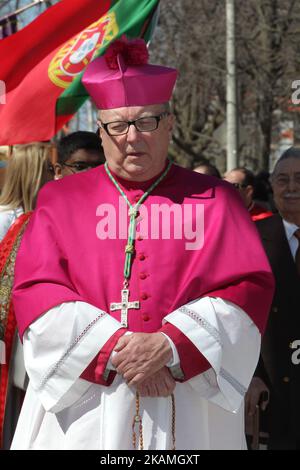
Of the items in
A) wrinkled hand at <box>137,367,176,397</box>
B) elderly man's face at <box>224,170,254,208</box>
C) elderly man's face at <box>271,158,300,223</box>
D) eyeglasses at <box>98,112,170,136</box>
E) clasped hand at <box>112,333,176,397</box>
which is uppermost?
elderly man's face at <box>224,170,254,208</box>

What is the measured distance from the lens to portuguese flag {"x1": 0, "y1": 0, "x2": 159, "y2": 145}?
673 cm

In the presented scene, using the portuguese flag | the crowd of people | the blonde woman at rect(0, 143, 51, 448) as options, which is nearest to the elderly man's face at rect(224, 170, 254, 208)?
the portuguese flag

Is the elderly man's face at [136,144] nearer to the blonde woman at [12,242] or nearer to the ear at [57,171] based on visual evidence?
the blonde woman at [12,242]

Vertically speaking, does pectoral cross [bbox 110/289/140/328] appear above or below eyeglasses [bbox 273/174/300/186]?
below

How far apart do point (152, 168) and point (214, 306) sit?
613mm

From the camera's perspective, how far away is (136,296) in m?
4.11

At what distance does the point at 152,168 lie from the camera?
13.8 feet

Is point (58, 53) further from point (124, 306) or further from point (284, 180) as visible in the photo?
point (124, 306)

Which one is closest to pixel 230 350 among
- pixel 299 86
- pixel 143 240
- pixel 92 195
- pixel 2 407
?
pixel 143 240

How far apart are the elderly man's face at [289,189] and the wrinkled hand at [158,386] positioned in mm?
1838

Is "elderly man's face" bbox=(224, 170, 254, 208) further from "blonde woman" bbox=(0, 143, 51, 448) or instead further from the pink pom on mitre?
the pink pom on mitre

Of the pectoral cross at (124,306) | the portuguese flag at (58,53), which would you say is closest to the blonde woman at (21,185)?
the portuguese flag at (58,53)

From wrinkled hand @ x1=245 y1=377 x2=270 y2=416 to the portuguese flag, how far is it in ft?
7.55

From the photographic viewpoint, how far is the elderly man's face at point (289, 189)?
550cm
